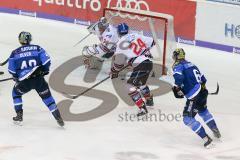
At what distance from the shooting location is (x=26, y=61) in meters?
10.8

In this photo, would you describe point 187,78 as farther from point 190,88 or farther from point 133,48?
point 133,48

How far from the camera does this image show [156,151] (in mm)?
10422

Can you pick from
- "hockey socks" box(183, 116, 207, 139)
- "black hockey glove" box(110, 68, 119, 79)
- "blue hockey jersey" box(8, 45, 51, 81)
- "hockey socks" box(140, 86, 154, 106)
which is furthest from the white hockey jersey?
"hockey socks" box(183, 116, 207, 139)

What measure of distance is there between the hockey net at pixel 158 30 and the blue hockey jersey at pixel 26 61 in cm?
378

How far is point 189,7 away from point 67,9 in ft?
10.8

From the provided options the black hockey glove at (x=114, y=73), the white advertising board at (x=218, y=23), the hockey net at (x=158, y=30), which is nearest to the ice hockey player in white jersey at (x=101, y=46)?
the hockey net at (x=158, y=30)

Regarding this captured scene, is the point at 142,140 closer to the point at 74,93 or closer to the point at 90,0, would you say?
the point at 74,93

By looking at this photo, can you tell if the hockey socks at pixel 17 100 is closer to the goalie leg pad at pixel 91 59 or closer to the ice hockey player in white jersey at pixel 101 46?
the ice hockey player in white jersey at pixel 101 46

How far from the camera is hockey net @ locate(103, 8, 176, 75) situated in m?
14.0

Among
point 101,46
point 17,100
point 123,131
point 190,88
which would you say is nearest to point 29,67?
point 17,100

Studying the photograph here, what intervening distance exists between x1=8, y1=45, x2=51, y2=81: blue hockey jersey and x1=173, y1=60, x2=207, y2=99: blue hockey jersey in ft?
6.95

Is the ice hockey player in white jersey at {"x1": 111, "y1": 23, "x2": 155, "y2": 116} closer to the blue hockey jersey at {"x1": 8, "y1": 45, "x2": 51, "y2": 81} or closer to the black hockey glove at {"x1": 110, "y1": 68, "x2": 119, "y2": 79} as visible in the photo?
the black hockey glove at {"x1": 110, "y1": 68, "x2": 119, "y2": 79}

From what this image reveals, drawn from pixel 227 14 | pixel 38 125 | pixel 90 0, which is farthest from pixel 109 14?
pixel 38 125

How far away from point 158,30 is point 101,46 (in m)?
1.23
